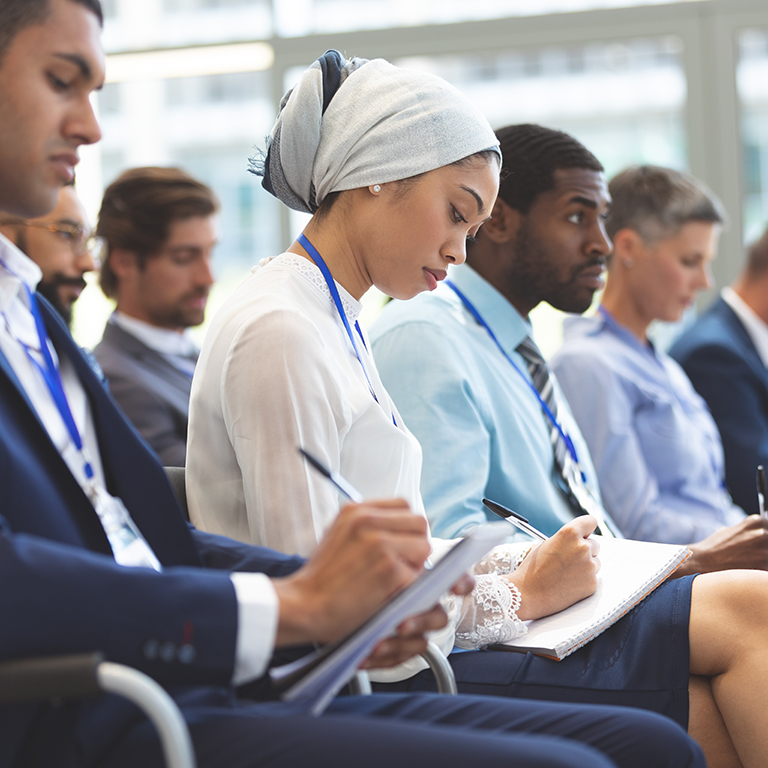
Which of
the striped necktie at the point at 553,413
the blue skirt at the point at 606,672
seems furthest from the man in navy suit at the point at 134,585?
the striped necktie at the point at 553,413

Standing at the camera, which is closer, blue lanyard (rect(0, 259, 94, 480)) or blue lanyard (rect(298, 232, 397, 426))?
blue lanyard (rect(0, 259, 94, 480))

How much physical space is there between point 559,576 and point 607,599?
0.09 meters

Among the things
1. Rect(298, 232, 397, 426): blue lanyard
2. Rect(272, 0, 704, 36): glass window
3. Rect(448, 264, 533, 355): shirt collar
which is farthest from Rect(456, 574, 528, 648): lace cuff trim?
Rect(272, 0, 704, 36): glass window

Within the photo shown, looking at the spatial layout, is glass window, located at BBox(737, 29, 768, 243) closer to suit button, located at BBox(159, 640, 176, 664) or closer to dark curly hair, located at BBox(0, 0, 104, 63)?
dark curly hair, located at BBox(0, 0, 104, 63)

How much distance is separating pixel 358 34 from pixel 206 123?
32.9 inches

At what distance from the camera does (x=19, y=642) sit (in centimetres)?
85

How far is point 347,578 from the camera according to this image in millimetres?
926

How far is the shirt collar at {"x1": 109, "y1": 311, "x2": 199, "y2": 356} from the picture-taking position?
9.99ft

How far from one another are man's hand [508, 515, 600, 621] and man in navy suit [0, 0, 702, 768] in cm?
45

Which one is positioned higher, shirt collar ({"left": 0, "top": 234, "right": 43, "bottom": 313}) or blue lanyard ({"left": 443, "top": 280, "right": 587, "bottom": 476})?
shirt collar ({"left": 0, "top": 234, "right": 43, "bottom": 313})

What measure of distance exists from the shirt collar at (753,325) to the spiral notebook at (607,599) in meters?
2.04

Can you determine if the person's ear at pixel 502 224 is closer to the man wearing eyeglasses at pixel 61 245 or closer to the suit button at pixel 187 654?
the man wearing eyeglasses at pixel 61 245

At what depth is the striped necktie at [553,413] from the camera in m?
2.04

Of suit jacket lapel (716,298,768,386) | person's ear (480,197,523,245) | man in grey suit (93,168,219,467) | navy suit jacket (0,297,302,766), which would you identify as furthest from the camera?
suit jacket lapel (716,298,768,386)
